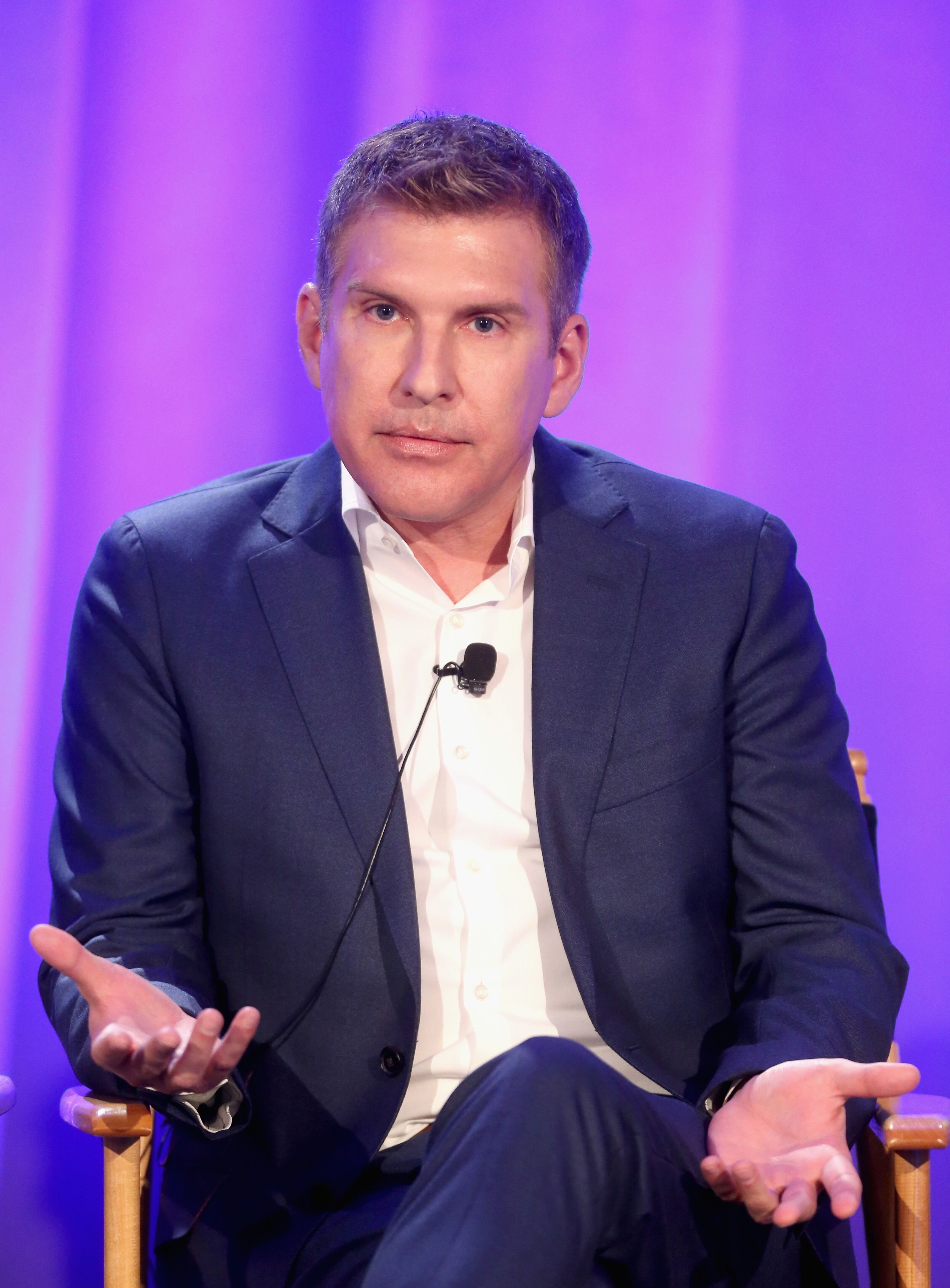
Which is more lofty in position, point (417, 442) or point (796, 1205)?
point (417, 442)

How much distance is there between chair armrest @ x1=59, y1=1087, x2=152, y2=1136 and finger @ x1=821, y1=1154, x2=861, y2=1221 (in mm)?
787

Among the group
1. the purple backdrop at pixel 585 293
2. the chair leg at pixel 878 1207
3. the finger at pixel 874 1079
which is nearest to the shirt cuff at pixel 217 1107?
the finger at pixel 874 1079

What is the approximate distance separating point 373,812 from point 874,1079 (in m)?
0.70

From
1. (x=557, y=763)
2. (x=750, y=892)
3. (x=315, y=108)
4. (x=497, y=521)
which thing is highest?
(x=315, y=108)

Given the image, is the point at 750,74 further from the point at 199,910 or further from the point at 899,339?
the point at 199,910

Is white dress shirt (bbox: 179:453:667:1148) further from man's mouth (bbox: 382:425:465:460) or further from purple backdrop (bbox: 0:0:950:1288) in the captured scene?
purple backdrop (bbox: 0:0:950:1288)

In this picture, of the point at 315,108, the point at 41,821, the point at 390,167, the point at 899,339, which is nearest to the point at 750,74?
the point at 899,339

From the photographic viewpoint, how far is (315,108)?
8.37 feet

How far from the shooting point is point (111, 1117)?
5.62 feet

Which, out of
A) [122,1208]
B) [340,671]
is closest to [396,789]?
[340,671]

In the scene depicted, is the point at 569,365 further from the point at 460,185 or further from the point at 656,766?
the point at 656,766

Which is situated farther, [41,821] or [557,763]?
[41,821]

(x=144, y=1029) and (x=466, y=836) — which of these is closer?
(x=144, y=1029)

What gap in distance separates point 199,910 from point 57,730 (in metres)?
0.74
